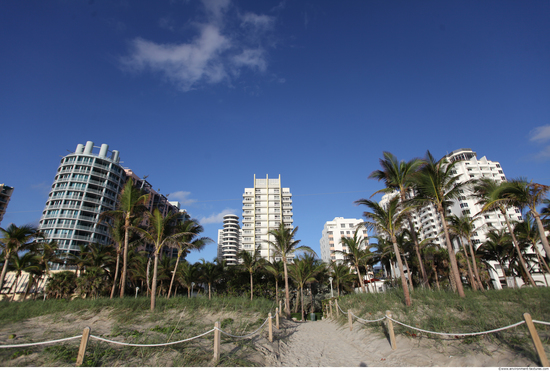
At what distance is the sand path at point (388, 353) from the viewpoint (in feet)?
20.3

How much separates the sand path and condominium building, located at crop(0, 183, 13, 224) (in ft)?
350

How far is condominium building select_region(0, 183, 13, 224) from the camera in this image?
7975 cm

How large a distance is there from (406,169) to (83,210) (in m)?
69.1

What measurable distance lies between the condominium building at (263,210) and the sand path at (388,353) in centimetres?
6984

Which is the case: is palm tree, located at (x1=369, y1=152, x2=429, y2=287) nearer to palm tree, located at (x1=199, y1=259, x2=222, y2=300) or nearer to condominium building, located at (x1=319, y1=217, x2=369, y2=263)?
palm tree, located at (x1=199, y1=259, x2=222, y2=300)

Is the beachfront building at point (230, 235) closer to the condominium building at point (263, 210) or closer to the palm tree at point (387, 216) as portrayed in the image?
the condominium building at point (263, 210)

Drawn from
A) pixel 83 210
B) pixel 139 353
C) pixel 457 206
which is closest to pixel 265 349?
pixel 139 353

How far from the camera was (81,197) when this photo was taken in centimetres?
6244

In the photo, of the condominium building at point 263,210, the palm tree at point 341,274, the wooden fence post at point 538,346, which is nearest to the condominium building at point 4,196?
the condominium building at point 263,210

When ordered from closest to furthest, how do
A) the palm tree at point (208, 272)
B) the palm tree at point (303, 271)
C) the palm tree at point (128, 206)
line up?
1. the palm tree at point (128, 206)
2. the palm tree at point (303, 271)
3. the palm tree at point (208, 272)

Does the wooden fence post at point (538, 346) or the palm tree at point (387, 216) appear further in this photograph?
the palm tree at point (387, 216)

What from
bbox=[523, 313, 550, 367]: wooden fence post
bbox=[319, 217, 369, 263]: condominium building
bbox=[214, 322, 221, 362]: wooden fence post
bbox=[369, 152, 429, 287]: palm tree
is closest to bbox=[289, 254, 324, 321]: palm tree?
bbox=[369, 152, 429, 287]: palm tree

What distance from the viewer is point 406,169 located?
60.8 feet

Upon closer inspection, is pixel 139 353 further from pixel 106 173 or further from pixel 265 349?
pixel 106 173
